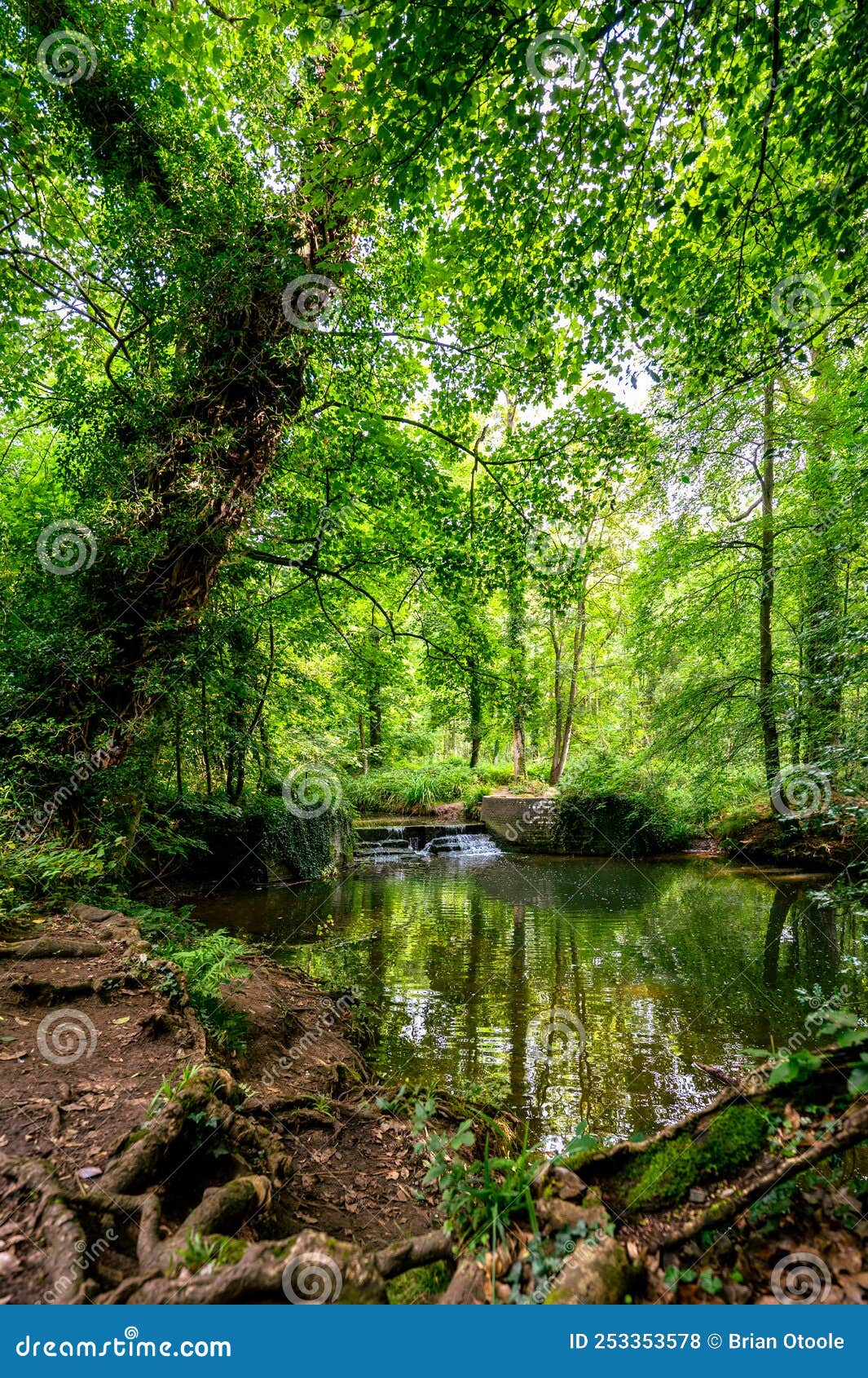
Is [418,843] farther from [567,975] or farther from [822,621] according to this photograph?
[822,621]

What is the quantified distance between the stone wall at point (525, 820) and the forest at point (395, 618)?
4596 millimetres

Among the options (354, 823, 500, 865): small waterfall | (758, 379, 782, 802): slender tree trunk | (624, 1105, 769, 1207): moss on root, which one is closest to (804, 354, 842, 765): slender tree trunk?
(758, 379, 782, 802): slender tree trunk

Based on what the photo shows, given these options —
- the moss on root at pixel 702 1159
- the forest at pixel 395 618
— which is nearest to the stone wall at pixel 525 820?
the forest at pixel 395 618

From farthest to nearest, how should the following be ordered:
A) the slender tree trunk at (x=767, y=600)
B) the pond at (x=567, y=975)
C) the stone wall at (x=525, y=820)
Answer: the stone wall at (x=525, y=820) → the slender tree trunk at (x=767, y=600) → the pond at (x=567, y=975)

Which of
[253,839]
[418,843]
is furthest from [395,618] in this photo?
[418,843]

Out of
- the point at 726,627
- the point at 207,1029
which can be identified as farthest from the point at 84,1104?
the point at 726,627

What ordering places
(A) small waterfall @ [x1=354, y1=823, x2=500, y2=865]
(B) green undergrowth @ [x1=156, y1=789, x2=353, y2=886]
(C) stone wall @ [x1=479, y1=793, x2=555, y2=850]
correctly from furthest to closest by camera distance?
1. (C) stone wall @ [x1=479, y1=793, x2=555, y2=850]
2. (A) small waterfall @ [x1=354, y1=823, x2=500, y2=865]
3. (B) green undergrowth @ [x1=156, y1=789, x2=353, y2=886]

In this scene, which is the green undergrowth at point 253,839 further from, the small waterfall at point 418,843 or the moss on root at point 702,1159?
the moss on root at point 702,1159

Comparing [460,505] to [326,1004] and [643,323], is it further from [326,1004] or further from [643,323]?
[326,1004]

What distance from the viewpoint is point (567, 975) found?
6.05 m

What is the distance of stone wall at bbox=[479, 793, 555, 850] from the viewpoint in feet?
50.0

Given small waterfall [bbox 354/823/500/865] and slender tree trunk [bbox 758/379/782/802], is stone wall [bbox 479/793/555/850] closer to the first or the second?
small waterfall [bbox 354/823/500/865]

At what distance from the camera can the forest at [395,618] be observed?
175 centimetres

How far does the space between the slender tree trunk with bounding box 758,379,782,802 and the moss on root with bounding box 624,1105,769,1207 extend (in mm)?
8613
